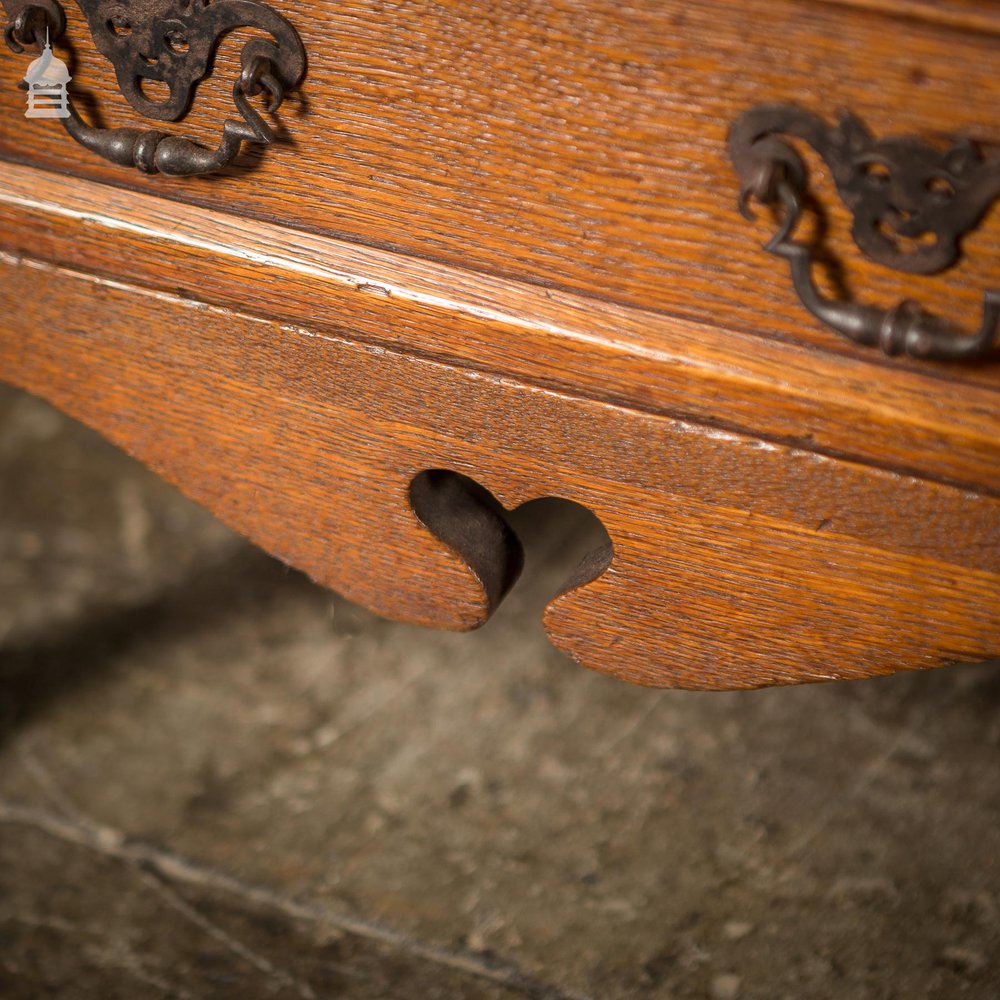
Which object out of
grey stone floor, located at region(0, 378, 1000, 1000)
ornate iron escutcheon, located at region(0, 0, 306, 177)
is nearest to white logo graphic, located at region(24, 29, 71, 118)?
ornate iron escutcheon, located at region(0, 0, 306, 177)

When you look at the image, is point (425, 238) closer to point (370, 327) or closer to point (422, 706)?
point (370, 327)

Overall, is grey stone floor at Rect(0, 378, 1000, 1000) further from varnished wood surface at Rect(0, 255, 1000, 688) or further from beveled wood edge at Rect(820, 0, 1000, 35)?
beveled wood edge at Rect(820, 0, 1000, 35)

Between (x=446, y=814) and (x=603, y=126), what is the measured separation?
Result: 0.71m

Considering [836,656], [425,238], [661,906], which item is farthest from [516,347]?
[661,906]

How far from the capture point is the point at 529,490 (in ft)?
1.99

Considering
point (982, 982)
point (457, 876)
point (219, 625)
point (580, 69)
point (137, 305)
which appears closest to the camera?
point (580, 69)

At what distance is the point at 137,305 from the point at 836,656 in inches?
15.7

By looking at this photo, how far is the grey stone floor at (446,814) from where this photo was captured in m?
0.92

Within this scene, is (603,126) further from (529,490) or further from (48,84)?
(48,84)

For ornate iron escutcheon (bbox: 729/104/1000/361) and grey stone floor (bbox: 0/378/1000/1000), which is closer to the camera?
ornate iron escutcheon (bbox: 729/104/1000/361)

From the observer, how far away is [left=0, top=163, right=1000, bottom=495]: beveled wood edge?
20.2 inches

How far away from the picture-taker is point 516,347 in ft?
1.86

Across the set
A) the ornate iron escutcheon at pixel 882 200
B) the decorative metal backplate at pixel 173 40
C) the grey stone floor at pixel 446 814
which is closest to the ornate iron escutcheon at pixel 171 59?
the decorative metal backplate at pixel 173 40

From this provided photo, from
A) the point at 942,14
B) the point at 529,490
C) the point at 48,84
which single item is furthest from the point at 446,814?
the point at 942,14
